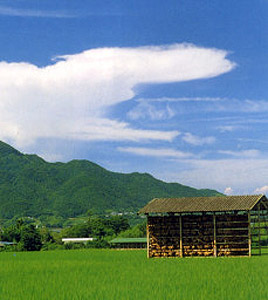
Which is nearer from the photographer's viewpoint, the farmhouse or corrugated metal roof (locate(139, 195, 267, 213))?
corrugated metal roof (locate(139, 195, 267, 213))

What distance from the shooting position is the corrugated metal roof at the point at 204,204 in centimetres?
3478

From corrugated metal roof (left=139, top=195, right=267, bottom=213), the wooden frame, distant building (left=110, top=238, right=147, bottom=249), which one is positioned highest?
corrugated metal roof (left=139, top=195, right=267, bottom=213)

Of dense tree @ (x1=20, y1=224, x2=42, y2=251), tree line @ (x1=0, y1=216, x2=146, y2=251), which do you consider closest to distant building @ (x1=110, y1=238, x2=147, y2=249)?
tree line @ (x1=0, y1=216, x2=146, y2=251)

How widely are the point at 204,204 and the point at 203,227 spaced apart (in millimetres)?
1757

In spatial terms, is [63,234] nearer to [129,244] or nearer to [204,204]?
[129,244]

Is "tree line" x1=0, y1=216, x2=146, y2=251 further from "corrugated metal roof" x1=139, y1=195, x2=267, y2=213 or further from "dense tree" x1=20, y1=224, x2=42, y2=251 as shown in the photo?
"corrugated metal roof" x1=139, y1=195, x2=267, y2=213

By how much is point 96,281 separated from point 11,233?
75.1 m

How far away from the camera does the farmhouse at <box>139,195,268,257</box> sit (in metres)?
35.6

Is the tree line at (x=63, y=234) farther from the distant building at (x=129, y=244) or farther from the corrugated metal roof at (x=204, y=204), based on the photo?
the corrugated metal roof at (x=204, y=204)

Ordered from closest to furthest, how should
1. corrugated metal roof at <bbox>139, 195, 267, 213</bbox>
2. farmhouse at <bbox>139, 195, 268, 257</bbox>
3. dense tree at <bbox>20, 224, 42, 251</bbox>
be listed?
1. corrugated metal roof at <bbox>139, 195, 267, 213</bbox>
2. farmhouse at <bbox>139, 195, 268, 257</bbox>
3. dense tree at <bbox>20, 224, 42, 251</bbox>

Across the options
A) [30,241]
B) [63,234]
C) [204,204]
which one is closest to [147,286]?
[204,204]

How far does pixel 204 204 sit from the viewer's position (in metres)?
36.1

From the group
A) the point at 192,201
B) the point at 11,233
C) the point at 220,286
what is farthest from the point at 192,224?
the point at 11,233

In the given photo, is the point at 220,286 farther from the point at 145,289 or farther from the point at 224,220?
the point at 224,220
